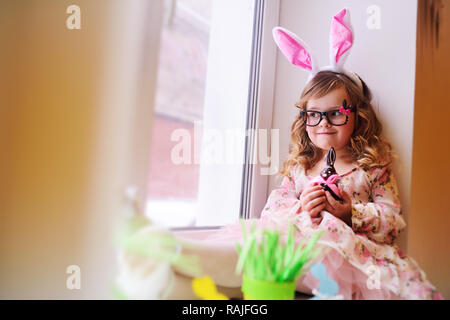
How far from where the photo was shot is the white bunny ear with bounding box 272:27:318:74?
943 mm

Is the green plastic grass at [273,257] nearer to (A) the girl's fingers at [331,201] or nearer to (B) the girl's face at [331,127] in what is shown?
(A) the girl's fingers at [331,201]

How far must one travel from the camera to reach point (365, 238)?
2.62ft

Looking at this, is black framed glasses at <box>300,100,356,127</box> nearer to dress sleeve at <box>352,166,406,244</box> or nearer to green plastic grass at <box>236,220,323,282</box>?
dress sleeve at <box>352,166,406,244</box>

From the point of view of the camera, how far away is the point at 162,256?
61cm

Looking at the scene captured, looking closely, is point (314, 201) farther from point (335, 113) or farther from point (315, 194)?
point (335, 113)

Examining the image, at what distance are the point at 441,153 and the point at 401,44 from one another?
315 mm

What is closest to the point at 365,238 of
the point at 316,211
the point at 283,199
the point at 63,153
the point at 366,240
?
the point at 366,240

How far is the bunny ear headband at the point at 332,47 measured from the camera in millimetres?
910

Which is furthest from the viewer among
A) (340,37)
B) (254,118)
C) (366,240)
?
(254,118)

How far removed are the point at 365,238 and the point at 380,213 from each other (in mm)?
71

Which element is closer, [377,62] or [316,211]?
[316,211]

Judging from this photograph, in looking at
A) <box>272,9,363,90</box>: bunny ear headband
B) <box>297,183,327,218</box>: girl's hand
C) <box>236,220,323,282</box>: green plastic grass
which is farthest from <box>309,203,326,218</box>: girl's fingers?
<box>272,9,363,90</box>: bunny ear headband

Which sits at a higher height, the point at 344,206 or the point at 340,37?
the point at 340,37

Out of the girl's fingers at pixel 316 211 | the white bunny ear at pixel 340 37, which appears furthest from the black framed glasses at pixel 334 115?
the girl's fingers at pixel 316 211
